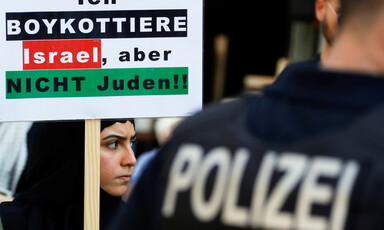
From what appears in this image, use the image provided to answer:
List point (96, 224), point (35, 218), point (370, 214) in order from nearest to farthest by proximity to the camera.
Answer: point (370, 214) → point (96, 224) → point (35, 218)

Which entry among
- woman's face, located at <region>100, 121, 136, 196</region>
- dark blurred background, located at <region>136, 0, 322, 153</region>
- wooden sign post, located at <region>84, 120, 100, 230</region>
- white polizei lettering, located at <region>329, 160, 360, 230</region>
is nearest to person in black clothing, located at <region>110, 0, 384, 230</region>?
white polizei lettering, located at <region>329, 160, 360, 230</region>

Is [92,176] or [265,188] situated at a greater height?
[265,188]

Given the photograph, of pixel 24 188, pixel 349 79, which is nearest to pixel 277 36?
pixel 24 188

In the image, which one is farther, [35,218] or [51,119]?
[35,218]

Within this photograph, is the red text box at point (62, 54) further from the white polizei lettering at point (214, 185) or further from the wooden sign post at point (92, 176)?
the white polizei lettering at point (214, 185)

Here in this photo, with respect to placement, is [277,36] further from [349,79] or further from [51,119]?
[349,79]

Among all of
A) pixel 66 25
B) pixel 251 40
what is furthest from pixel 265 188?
pixel 251 40

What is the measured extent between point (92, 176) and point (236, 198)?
160cm

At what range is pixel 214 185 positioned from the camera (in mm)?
1508

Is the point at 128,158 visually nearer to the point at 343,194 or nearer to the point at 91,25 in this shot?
the point at 91,25

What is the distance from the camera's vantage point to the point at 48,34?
3.03m

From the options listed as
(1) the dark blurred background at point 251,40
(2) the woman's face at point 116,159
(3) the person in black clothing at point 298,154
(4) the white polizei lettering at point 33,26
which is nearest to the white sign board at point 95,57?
(4) the white polizei lettering at point 33,26

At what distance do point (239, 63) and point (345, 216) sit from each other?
8.94m

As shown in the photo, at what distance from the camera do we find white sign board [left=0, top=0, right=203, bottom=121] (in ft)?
9.89
